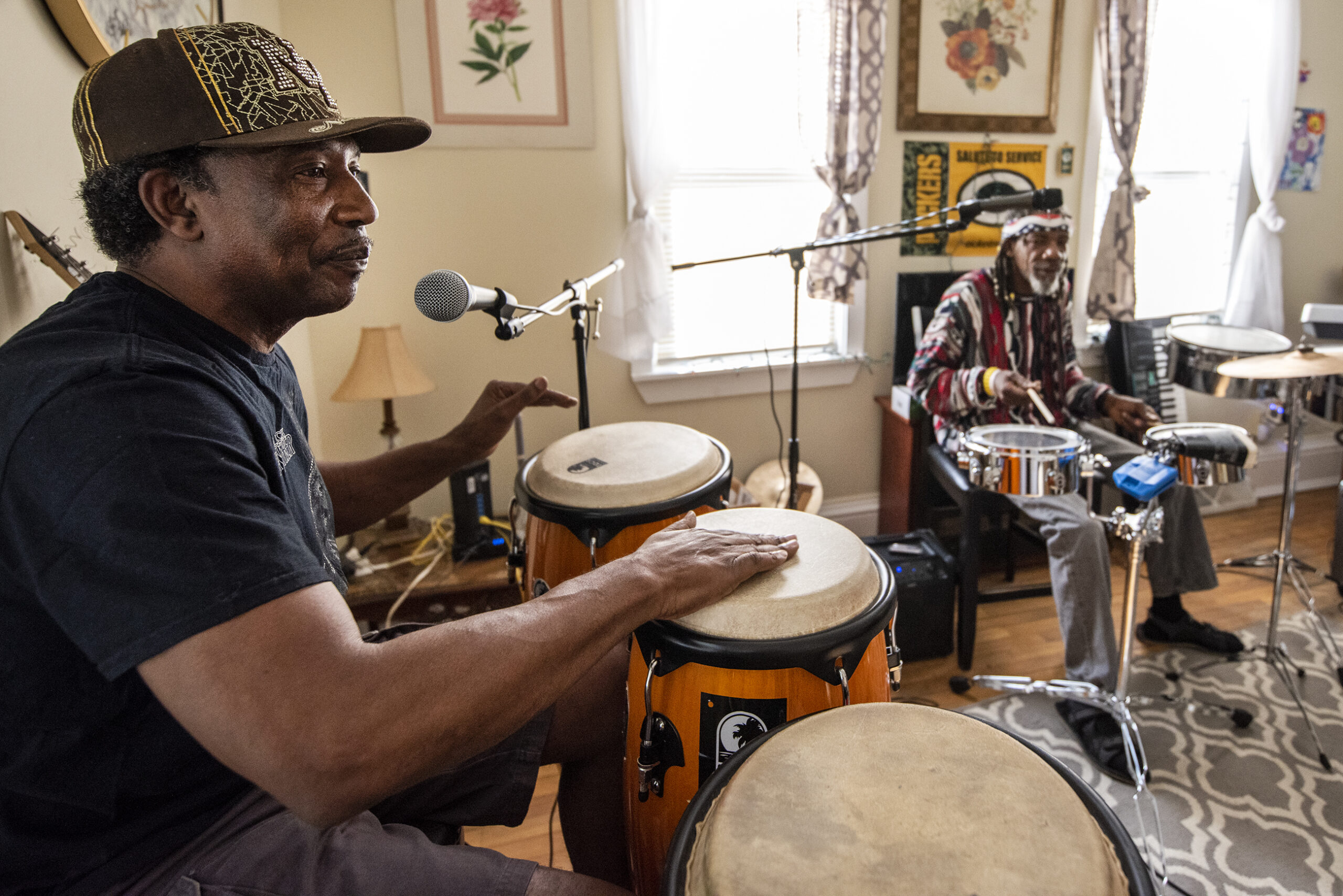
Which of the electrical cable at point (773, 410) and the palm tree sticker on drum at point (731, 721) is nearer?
the palm tree sticker on drum at point (731, 721)

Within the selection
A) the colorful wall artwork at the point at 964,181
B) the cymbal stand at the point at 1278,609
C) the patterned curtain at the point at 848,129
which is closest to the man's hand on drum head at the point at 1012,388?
the cymbal stand at the point at 1278,609

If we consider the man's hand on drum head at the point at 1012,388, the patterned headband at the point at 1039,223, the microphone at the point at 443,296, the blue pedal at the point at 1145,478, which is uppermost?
the patterned headband at the point at 1039,223

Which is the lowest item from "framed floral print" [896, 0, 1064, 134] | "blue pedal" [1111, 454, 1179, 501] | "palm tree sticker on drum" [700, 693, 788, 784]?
"palm tree sticker on drum" [700, 693, 788, 784]

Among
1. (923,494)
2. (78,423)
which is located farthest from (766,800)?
(923,494)

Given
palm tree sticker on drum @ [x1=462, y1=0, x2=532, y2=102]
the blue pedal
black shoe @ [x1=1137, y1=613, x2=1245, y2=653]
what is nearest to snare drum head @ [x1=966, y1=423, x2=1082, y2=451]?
the blue pedal

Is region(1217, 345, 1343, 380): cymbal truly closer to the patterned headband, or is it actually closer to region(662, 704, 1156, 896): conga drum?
the patterned headband

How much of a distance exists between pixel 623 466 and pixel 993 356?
1.63m

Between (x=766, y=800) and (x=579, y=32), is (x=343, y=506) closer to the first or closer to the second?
(x=766, y=800)

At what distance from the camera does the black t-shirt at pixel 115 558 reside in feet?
2.11

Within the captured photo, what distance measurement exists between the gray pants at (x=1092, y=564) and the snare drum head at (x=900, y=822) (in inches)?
54.3

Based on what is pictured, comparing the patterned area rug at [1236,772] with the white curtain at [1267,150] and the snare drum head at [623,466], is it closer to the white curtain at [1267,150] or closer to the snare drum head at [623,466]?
the snare drum head at [623,466]

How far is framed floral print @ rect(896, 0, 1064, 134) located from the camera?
2885 mm

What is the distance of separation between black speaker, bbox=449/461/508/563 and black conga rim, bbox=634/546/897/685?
1422 mm

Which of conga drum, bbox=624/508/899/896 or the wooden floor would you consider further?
the wooden floor
